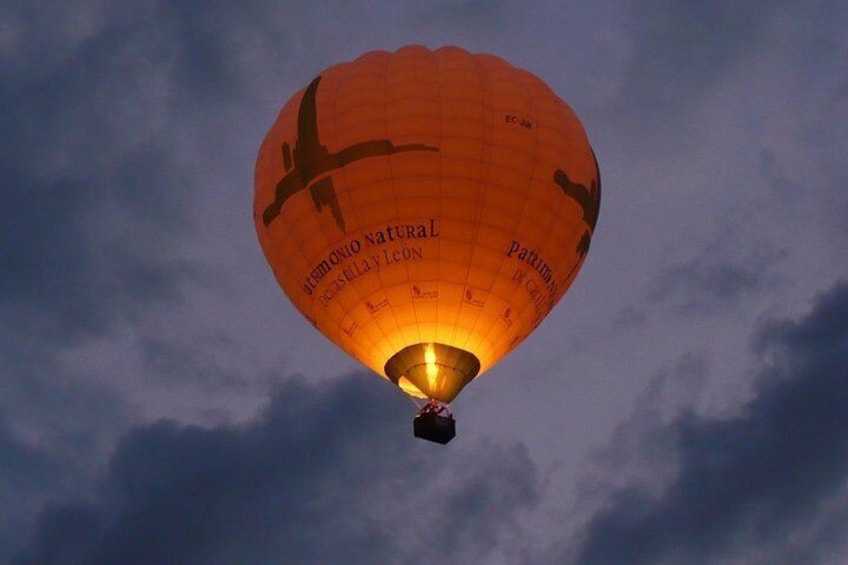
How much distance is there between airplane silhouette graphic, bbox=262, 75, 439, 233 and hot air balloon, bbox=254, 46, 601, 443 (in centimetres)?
3

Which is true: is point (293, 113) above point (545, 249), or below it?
above

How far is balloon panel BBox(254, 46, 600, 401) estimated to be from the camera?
33625 mm

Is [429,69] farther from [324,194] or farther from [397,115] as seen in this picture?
[324,194]

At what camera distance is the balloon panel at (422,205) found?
3362cm

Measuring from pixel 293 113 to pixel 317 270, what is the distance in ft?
12.1

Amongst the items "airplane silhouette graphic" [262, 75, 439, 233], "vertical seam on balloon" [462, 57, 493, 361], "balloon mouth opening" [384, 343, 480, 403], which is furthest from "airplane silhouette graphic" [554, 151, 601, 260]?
"balloon mouth opening" [384, 343, 480, 403]

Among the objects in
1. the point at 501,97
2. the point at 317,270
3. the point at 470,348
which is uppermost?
the point at 501,97

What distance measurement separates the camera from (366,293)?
1332 inches

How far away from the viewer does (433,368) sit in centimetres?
3391

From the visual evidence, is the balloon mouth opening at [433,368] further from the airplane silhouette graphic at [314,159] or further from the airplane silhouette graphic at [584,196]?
the airplane silhouette graphic at [584,196]

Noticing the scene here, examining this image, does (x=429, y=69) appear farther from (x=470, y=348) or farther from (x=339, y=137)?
(x=470, y=348)

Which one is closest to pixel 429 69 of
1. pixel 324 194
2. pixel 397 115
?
pixel 397 115

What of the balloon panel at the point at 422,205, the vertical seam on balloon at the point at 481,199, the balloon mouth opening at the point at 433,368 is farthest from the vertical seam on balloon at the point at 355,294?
the vertical seam on balloon at the point at 481,199

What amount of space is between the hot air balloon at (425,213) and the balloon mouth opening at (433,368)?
0.10ft
